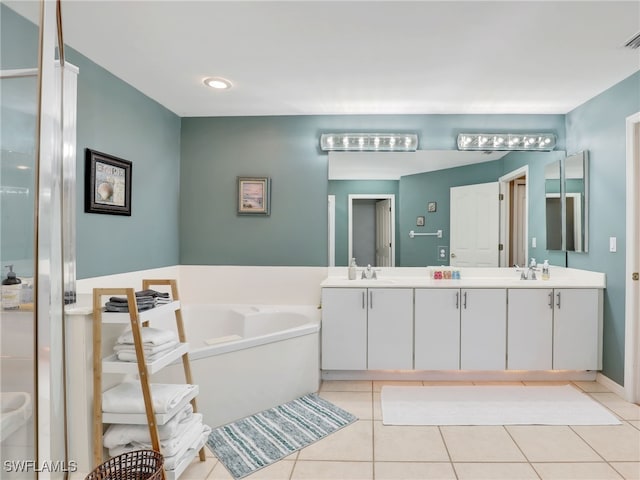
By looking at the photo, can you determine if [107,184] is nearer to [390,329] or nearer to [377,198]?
[377,198]

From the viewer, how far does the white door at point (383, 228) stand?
3508 millimetres

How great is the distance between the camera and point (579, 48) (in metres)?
2.30

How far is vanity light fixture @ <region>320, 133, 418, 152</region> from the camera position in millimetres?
3469

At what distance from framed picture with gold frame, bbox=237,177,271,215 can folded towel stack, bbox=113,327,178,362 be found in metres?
1.85

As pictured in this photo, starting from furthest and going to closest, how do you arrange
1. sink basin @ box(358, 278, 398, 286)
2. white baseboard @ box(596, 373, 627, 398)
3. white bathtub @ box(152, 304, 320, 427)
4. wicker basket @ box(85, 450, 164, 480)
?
1. sink basin @ box(358, 278, 398, 286)
2. white baseboard @ box(596, 373, 627, 398)
3. white bathtub @ box(152, 304, 320, 427)
4. wicker basket @ box(85, 450, 164, 480)

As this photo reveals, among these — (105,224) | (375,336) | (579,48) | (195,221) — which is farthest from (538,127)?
(105,224)

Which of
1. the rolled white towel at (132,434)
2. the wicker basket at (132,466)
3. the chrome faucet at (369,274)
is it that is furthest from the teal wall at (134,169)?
the chrome faucet at (369,274)

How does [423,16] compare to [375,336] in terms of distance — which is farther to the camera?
[375,336]

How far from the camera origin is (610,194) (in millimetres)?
2928

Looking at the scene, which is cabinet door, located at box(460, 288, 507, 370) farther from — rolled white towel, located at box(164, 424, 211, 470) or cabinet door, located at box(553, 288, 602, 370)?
rolled white towel, located at box(164, 424, 211, 470)

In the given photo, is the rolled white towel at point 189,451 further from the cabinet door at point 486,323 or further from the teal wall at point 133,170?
the cabinet door at point 486,323

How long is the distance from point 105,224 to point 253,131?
157 centimetres

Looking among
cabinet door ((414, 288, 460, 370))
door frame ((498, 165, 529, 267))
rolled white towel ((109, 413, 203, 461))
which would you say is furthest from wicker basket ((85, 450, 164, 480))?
door frame ((498, 165, 529, 267))

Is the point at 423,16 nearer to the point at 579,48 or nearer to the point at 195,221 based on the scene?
the point at 579,48
